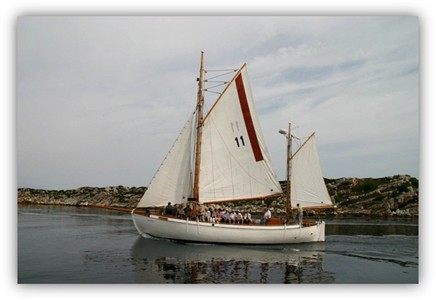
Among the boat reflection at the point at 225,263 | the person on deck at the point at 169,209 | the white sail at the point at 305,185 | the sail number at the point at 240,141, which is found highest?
the sail number at the point at 240,141

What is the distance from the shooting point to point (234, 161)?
54.4 ft

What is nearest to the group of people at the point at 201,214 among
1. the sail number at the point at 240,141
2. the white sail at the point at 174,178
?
the white sail at the point at 174,178

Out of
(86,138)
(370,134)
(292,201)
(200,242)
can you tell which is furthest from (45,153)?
(292,201)

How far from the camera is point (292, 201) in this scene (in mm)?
19656

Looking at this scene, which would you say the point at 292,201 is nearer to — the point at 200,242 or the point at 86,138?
the point at 200,242

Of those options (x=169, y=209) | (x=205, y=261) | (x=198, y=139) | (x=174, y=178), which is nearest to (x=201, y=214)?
(x=169, y=209)

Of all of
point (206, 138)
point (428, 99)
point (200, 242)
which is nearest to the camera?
point (428, 99)

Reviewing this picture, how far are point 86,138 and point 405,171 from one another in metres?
8.51

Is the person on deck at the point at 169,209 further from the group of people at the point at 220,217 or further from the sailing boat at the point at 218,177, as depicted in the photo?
the group of people at the point at 220,217

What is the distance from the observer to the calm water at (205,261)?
1023cm

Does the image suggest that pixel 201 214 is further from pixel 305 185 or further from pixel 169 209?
pixel 305 185

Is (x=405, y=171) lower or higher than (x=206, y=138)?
lower

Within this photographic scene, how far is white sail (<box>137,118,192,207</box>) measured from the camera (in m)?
15.8

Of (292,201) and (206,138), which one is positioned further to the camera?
(292,201)
